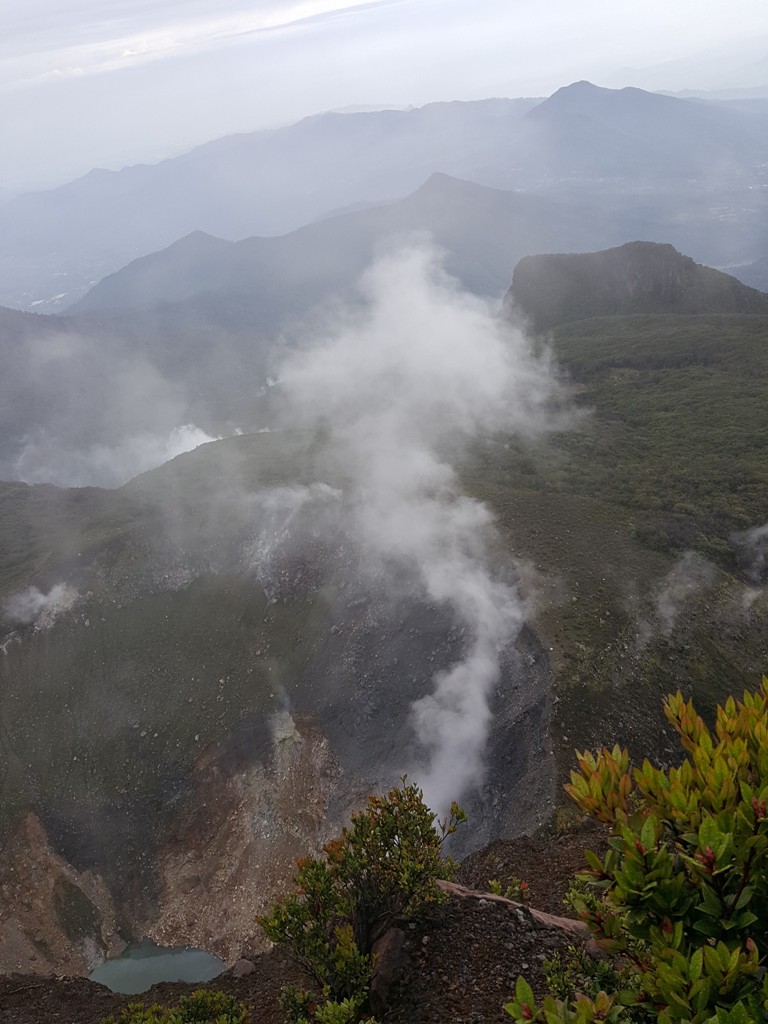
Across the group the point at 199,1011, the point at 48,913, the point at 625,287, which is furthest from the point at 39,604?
the point at 625,287

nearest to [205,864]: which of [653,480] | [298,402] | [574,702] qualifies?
[574,702]

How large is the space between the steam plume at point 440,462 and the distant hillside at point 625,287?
31.8ft

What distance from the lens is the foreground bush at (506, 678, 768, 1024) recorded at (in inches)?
160

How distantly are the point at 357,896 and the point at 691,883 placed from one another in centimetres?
921

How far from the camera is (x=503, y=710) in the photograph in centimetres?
3019

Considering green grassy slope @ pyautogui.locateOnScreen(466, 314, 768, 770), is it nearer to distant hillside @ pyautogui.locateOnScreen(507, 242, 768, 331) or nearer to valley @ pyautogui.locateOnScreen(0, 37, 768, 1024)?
valley @ pyautogui.locateOnScreen(0, 37, 768, 1024)

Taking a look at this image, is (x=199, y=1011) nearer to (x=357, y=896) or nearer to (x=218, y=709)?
(x=357, y=896)

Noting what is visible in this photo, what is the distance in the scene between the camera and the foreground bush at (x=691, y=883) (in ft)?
13.4

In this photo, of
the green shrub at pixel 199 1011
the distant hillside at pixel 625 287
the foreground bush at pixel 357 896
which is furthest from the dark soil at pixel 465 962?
the distant hillside at pixel 625 287

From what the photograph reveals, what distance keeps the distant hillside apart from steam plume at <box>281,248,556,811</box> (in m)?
9.70

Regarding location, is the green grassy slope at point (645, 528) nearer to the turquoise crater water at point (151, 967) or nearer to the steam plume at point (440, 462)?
the steam plume at point (440, 462)

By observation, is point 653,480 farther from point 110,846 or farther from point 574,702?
point 110,846

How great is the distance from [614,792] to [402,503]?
37746 mm

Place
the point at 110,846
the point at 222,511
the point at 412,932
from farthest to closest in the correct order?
1. the point at 222,511
2. the point at 110,846
3. the point at 412,932
